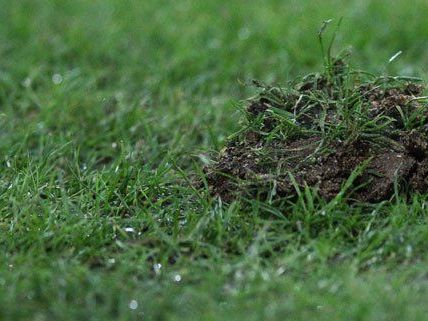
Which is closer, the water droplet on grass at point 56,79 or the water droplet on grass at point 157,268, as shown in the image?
the water droplet on grass at point 157,268

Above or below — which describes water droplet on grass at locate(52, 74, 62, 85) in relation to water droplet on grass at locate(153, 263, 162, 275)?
below

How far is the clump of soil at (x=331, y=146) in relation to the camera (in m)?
3.92

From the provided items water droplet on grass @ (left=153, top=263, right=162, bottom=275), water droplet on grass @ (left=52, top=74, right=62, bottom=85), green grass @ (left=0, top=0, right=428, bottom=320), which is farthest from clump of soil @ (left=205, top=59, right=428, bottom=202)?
water droplet on grass @ (left=52, top=74, right=62, bottom=85)

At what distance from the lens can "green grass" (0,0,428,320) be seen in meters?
3.23

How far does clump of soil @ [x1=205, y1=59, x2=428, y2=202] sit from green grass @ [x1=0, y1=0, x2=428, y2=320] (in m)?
0.10

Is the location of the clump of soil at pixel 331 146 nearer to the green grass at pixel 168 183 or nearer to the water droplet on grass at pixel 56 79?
the green grass at pixel 168 183

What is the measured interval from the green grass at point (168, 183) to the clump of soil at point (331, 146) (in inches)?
3.8

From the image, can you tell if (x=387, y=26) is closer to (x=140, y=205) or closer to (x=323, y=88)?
(x=323, y=88)

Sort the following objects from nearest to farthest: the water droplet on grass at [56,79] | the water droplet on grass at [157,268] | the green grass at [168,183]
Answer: the green grass at [168,183], the water droplet on grass at [157,268], the water droplet on grass at [56,79]

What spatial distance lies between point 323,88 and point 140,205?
0.98 m

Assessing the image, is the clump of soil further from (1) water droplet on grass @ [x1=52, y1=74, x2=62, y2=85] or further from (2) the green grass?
(1) water droplet on grass @ [x1=52, y1=74, x2=62, y2=85]

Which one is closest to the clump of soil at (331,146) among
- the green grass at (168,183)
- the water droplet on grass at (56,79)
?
the green grass at (168,183)

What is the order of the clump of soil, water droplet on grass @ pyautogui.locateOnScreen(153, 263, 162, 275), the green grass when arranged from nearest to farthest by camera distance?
the green grass < water droplet on grass @ pyautogui.locateOnScreen(153, 263, 162, 275) < the clump of soil

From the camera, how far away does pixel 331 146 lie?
399 cm
